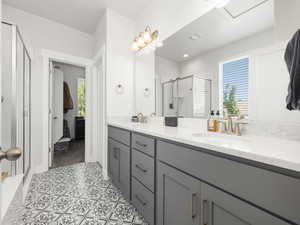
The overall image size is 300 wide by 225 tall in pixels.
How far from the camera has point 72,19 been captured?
2.61 meters

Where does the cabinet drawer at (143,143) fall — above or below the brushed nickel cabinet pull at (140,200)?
above

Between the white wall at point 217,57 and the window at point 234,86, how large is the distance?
5cm

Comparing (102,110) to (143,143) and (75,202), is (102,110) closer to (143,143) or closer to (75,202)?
(75,202)

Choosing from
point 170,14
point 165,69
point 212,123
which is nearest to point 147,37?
point 170,14

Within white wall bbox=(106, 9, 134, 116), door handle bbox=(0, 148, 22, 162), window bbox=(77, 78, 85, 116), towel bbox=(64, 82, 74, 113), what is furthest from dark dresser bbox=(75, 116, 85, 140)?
door handle bbox=(0, 148, 22, 162)

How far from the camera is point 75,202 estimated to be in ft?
5.49

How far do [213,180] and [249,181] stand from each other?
0.56ft

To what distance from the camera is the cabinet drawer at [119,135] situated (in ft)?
5.23

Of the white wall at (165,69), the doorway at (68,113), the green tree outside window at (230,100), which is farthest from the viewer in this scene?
the doorway at (68,113)

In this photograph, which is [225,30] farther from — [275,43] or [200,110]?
[200,110]

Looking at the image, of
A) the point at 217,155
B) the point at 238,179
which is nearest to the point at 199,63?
the point at 217,155

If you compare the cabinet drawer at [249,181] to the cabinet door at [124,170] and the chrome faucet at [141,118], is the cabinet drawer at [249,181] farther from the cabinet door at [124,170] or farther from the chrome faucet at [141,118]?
the chrome faucet at [141,118]

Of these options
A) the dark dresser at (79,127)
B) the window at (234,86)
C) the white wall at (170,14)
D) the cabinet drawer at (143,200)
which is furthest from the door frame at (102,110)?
the dark dresser at (79,127)

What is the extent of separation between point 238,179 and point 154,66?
70.8 inches
